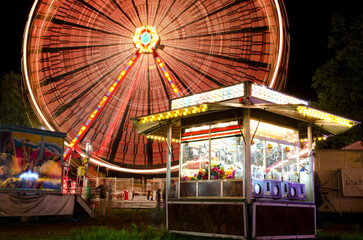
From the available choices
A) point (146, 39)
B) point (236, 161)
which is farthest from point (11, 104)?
point (236, 161)

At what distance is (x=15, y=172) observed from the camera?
13352 mm

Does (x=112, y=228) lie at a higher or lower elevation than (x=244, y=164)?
lower

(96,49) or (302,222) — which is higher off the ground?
(96,49)

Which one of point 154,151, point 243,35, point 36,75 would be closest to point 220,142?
point 243,35

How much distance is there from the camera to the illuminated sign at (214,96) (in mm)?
9446

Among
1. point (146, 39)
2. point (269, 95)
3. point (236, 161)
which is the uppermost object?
point (146, 39)

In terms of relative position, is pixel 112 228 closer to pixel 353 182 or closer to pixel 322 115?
pixel 322 115

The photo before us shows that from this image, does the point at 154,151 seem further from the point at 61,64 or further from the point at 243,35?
the point at 243,35

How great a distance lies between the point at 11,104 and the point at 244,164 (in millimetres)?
19540

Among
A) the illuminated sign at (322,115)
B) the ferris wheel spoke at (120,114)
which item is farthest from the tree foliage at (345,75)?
the ferris wheel spoke at (120,114)

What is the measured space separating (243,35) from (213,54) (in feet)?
6.52

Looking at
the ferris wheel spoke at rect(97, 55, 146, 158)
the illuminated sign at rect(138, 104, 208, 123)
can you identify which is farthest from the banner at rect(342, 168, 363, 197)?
the ferris wheel spoke at rect(97, 55, 146, 158)

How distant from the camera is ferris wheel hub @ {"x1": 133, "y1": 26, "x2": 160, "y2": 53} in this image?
69.6 feet

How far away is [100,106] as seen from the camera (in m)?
20.6
